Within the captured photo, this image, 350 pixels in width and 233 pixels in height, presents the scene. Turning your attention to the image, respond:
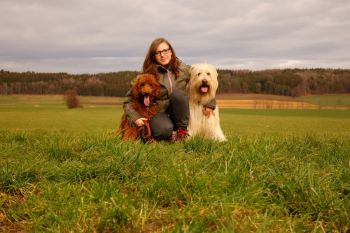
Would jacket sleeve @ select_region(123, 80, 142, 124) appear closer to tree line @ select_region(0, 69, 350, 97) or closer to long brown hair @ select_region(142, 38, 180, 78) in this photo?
long brown hair @ select_region(142, 38, 180, 78)

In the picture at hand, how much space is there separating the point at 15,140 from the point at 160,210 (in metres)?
3.83

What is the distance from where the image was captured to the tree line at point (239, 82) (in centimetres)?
9069

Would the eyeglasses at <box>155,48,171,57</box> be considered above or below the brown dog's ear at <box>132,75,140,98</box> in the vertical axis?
above

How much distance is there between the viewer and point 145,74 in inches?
241

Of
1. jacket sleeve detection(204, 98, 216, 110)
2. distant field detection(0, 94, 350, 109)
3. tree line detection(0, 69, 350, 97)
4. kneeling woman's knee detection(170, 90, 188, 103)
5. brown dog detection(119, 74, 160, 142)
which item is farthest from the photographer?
tree line detection(0, 69, 350, 97)

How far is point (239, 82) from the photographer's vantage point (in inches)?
3312

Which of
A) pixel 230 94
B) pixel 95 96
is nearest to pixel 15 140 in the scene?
pixel 230 94

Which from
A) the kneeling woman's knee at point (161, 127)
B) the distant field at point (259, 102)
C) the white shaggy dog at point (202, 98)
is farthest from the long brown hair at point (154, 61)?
the distant field at point (259, 102)

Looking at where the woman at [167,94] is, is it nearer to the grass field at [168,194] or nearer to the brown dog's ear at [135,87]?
the brown dog's ear at [135,87]

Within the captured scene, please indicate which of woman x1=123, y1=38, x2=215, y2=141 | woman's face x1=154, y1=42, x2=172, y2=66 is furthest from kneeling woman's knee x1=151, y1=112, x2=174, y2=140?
woman's face x1=154, y1=42, x2=172, y2=66

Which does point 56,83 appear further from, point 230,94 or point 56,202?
point 56,202

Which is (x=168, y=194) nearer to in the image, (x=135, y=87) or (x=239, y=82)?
(x=135, y=87)

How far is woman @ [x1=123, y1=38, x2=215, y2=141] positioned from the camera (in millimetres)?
6184

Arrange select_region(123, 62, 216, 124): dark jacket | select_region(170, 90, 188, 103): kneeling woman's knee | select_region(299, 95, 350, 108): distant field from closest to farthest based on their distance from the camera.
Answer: select_region(123, 62, 216, 124): dark jacket → select_region(170, 90, 188, 103): kneeling woman's knee → select_region(299, 95, 350, 108): distant field
